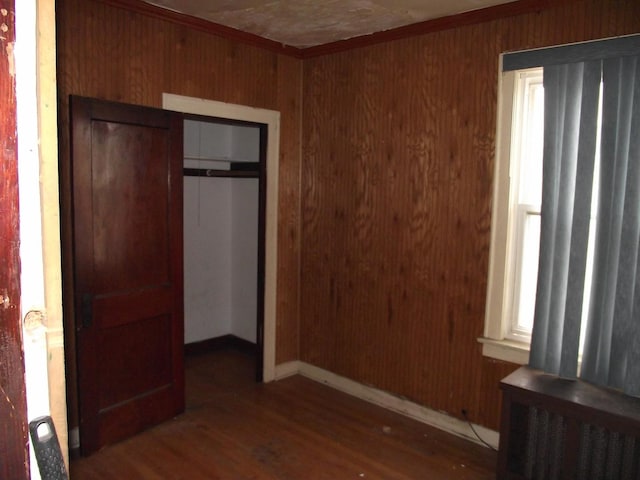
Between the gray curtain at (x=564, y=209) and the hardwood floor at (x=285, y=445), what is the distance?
891mm

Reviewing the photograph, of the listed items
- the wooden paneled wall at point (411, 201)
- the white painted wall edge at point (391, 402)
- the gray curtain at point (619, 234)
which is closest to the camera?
the gray curtain at point (619, 234)

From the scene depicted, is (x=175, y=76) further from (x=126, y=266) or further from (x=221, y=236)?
(x=221, y=236)

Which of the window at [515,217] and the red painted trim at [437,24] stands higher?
the red painted trim at [437,24]

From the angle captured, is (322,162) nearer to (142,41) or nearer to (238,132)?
(238,132)

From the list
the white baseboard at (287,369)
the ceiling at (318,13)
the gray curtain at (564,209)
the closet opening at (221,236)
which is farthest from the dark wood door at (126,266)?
the gray curtain at (564,209)

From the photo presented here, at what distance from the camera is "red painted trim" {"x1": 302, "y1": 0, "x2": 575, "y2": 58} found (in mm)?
2820

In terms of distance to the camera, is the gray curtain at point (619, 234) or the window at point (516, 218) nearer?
the gray curtain at point (619, 234)

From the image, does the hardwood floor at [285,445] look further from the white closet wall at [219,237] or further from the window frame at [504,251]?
the white closet wall at [219,237]

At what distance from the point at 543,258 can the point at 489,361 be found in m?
0.78

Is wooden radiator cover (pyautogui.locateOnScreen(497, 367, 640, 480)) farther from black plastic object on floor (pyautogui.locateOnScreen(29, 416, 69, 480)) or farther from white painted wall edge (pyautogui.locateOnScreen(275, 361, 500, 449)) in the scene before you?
black plastic object on floor (pyautogui.locateOnScreen(29, 416, 69, 480))

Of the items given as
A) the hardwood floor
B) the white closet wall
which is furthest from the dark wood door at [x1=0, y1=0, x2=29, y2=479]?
the white closet wall

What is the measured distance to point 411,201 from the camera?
346 cm

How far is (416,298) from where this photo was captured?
11.4 feet

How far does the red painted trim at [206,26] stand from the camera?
3.03m
